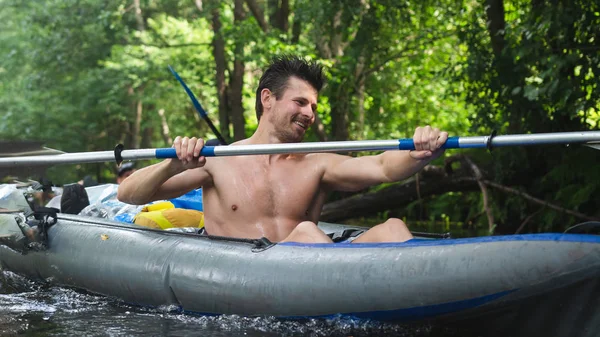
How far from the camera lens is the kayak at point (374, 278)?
8.87 ft

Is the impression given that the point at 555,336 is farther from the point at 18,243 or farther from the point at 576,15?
the point at 576,15

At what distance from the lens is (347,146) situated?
357cm

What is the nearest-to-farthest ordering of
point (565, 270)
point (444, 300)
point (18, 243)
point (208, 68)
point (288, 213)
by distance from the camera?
point (565, 270) < point (444, 300) < point (288, 213) < point (18, 243) < point (208, 68)

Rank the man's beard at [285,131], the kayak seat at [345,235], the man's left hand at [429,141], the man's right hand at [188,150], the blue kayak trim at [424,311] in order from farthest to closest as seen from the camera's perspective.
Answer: the kayak seat at [345,235] < the man's beard at [285,131] < the man's right hand at [188,150] < the man's left hand at [429,141] < the blue kayak trim at [424,311]

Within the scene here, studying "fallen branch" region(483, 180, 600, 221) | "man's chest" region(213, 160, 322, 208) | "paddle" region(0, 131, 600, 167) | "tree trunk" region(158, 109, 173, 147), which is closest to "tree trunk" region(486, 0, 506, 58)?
"fallen branch" region(483, 180, 600, 221)

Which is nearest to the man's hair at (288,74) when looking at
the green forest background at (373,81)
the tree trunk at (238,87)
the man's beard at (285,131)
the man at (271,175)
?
the man at (271,175)

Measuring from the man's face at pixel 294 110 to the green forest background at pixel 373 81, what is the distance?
97.0 inches

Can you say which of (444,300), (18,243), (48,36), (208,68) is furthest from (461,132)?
(444,300)

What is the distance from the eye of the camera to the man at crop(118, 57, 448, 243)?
3.79 meters

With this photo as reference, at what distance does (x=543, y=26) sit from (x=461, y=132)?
8776mm

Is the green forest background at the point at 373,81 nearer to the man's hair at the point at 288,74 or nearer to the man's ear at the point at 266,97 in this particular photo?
the man's hair at the point at 288,74

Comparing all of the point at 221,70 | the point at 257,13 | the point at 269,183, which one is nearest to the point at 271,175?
the point at 269,183

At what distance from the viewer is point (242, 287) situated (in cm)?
333

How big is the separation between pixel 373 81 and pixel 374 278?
9.71 metres
